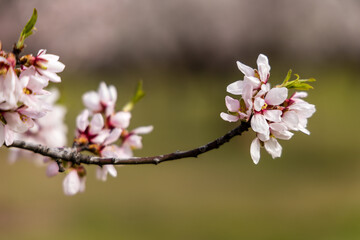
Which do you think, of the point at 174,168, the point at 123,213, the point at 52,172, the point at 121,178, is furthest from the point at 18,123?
the point at 174,168

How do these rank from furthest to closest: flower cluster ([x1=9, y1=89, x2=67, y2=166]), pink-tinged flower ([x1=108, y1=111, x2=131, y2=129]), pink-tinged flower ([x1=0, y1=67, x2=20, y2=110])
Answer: flower cluster ([x1=9, y1=89, x2=67, y2=166]) < pink-tinged flower ([x1=108, y1=111, x2=131, y2=129]) < pink-tinged flower ([x1=0, y1=67, x2=20, y2=110])

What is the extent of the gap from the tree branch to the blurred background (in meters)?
4.64

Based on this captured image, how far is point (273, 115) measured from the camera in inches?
A: 34.9

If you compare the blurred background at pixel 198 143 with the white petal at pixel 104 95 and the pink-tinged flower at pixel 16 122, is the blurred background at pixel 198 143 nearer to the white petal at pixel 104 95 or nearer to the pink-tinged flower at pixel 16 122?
the white petal at pixel 104 95

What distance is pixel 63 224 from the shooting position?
646cm

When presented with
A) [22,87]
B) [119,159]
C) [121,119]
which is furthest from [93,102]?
[22,87]

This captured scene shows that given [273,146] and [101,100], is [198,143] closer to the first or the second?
[101,100]

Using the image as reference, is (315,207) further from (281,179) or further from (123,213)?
(123,213)

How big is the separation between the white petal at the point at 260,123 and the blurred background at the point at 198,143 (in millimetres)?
4907

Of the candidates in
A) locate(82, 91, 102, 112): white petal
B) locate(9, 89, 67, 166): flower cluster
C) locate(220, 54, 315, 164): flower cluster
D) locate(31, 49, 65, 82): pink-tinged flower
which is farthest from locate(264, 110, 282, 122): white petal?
locate(9, 89, 67, 166): flower cluster

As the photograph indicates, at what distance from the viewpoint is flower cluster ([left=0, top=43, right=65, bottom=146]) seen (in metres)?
0.80

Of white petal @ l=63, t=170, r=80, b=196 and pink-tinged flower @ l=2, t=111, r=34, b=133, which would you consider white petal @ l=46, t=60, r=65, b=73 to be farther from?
white petal @ l=63, t=170, r=80, b=196

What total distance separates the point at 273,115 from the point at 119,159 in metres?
0.31

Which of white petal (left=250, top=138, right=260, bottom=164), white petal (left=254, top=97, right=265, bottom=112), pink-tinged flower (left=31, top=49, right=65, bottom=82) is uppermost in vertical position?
pink-tinged flower (left=31, top=49, right=65, bottom=82)
